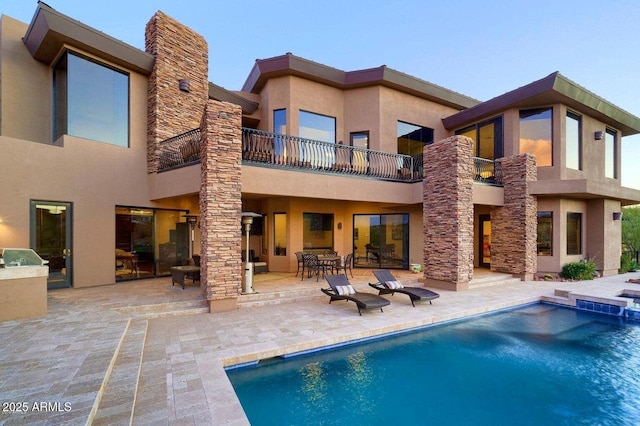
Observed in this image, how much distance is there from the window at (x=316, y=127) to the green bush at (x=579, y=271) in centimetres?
1148

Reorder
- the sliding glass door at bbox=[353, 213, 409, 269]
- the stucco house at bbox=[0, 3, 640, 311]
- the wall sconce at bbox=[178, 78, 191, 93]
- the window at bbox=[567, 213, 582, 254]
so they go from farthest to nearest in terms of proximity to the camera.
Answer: the sliding glass door at bbox=[353, 213, 409, 269] → the window at bbox=[567, 213, 582, 254] → the wall sconce at bbox=[178, 78, 191, 93] → the stucco house at bbox=[0, 3, 640, 311]

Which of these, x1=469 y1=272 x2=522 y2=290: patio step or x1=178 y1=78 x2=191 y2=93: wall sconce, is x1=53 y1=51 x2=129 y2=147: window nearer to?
x1=178 y1=78 x2=191 y2=93: wall sconce

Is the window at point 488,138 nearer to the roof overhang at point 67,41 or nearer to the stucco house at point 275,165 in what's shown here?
the stucco house at point 275,165

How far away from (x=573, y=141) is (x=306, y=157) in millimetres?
12269

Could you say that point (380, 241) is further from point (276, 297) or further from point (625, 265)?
point (625, 265)

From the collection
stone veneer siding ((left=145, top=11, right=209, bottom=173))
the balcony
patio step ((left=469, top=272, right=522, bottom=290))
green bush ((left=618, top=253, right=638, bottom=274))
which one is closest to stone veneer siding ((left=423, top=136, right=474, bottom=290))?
patio step ((left=469, top=272, right=522, bottom=290))

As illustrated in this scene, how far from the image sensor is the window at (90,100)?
9344 mm

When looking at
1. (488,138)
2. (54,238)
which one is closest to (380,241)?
(488,138)

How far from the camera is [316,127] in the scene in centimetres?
1334

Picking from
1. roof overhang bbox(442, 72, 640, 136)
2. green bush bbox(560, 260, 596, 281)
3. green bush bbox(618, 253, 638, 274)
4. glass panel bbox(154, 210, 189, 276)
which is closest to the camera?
glass panel bbox(154, 210, 189, 276)

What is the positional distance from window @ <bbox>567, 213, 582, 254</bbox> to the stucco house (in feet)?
0.40

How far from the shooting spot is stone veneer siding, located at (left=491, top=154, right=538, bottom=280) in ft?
39.8

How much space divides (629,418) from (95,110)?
14445 mm

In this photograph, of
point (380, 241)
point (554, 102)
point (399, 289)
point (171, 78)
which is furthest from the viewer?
point (380, 241)
